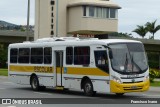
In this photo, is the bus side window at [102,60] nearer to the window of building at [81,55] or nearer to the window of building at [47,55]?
the window of building at [81,55]

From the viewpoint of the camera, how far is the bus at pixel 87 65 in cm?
2241

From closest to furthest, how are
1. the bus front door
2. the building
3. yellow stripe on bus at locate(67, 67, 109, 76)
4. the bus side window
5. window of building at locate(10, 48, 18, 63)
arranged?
1. the bus side window
2. yellow stripe on bus at locate(67, 67, 109, 76)
3. the bus front door
4. window of building at locate(10, 48, 18, 63)
5. the building

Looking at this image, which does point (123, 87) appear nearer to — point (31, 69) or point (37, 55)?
point (37, 55)

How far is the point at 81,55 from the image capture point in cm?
2455

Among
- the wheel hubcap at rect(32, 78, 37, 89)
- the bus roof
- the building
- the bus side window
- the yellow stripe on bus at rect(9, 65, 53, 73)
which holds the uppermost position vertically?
the building

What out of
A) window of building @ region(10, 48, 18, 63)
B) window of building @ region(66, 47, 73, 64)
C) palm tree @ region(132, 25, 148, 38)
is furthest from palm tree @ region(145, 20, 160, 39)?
Result: window of building @ region(66, 47, 73, 64)

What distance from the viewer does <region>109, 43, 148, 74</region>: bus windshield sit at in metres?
22.4

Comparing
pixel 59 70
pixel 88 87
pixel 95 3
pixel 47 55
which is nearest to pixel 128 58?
pixel 88 87

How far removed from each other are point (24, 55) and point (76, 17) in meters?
50.4

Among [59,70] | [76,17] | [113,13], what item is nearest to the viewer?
[59,70]

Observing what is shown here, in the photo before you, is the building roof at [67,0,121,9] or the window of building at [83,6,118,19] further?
the window of building at [83,6,118,19]

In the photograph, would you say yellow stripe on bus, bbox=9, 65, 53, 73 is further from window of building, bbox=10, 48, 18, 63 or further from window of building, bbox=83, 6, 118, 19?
window of building, bbox=83, 6, 118, 19

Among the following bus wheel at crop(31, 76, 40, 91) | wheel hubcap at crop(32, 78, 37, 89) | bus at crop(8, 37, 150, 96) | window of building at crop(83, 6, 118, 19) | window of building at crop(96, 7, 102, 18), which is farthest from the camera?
window of building at crop(96, 7, 102, 18)

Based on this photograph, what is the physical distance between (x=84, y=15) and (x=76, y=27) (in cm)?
233
